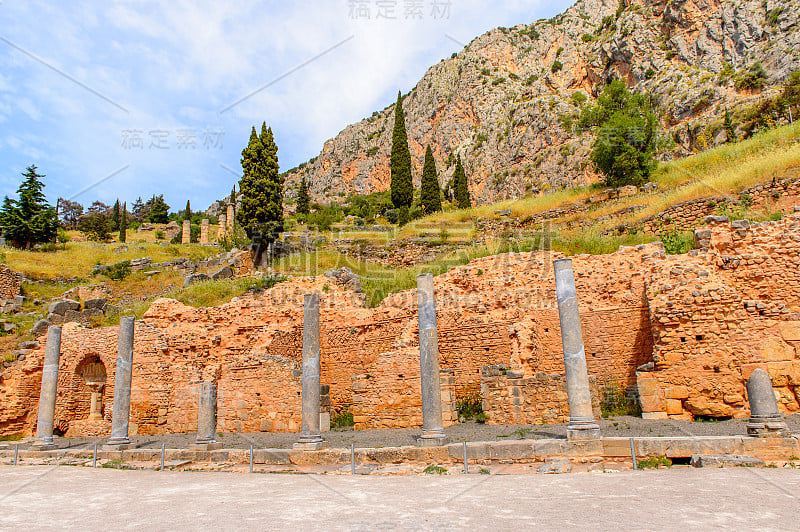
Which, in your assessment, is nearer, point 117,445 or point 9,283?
point 117,445

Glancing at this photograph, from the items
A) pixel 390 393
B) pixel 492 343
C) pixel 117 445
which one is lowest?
pixel 117 445

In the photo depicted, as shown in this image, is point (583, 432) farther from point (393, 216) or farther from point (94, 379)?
point (393, 216)

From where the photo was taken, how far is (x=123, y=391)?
15.5m

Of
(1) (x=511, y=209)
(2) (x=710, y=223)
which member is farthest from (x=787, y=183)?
(1) (x=511, y=209)

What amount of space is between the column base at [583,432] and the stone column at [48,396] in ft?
55.3

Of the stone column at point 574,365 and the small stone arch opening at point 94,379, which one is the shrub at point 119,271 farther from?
the stone column at point 574,365

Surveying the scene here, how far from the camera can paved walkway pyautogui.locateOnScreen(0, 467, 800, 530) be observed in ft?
18.4

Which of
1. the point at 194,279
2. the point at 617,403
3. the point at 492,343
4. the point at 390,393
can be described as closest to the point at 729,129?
the point at 617,403

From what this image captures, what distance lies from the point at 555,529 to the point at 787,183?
18839 millimetres

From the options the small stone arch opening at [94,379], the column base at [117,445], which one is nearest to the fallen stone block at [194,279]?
the small stone arch opening at [94,379]

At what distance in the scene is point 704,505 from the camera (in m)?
5.95

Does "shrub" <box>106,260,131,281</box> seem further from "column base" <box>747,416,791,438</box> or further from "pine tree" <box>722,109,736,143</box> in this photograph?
"pine tree" <box>722,109,736,143</box>

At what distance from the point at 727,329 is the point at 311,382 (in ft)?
35.3

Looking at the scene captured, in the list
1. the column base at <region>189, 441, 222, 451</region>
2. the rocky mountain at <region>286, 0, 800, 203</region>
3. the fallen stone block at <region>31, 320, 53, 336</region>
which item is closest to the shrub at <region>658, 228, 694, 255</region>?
the column base at <region>189, 441, 222, 451</region>
